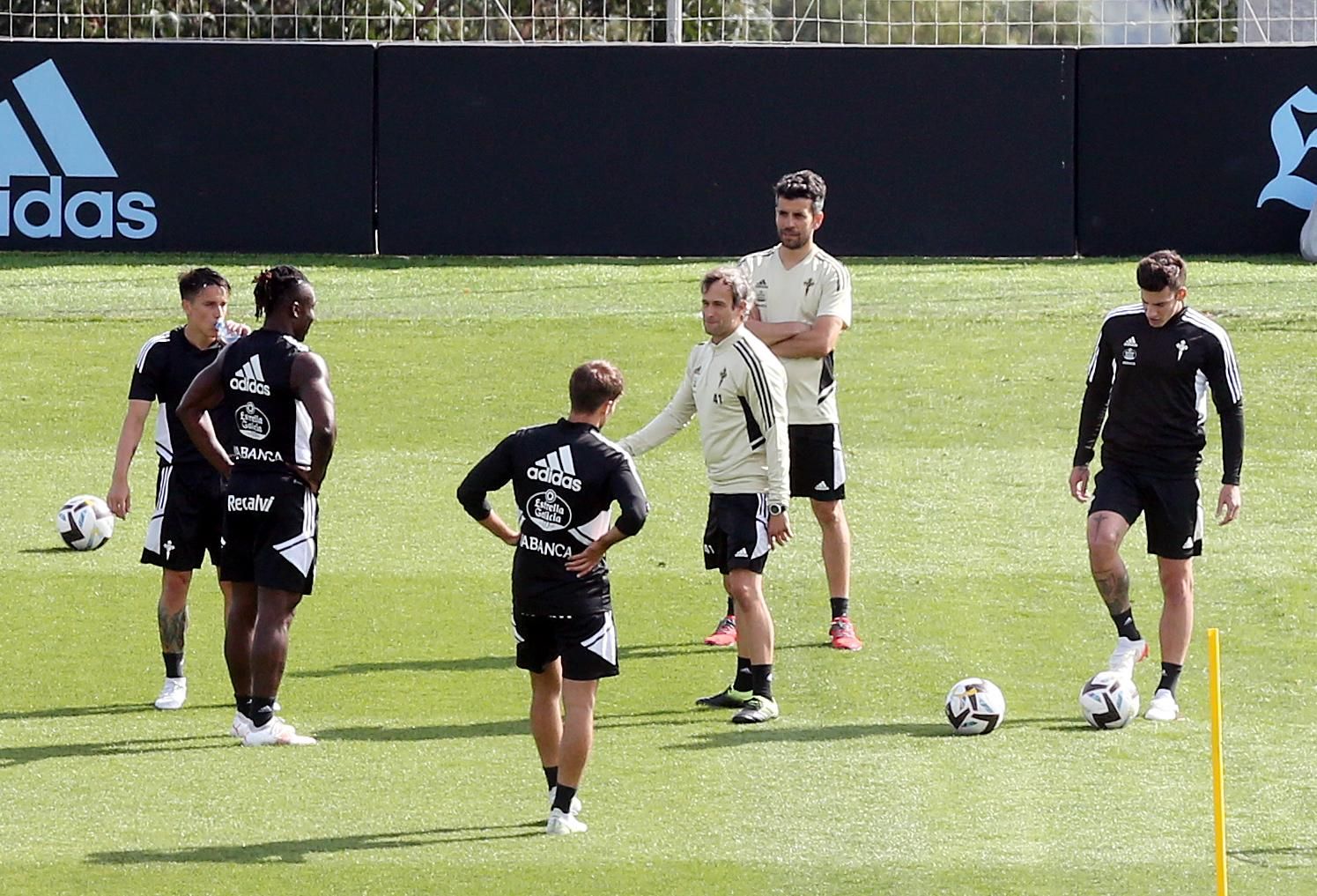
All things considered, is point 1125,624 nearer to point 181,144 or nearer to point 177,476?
point 177,476

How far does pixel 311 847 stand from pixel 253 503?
175 cm

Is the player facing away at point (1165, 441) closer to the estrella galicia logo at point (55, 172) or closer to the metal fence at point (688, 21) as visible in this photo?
the metal fence at point (688, 21)

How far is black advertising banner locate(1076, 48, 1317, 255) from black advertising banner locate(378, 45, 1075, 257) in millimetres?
390

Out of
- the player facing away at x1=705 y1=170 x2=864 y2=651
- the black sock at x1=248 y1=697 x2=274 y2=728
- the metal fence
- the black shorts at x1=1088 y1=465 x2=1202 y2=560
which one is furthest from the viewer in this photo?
the metal fence

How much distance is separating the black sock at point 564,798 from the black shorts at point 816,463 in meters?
3.17

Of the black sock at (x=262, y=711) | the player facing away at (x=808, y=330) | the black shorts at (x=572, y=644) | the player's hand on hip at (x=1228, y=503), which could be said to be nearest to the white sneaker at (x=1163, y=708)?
the player's hand on hip at (x=1228, y=503)

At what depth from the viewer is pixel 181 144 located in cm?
2212

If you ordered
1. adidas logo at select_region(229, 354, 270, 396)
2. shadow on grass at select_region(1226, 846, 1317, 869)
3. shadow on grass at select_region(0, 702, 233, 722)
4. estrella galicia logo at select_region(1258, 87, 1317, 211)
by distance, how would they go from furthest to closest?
estrella galicia logo at select_region(1258, 87, 1317, 211) < shadow on grass at select_region(0, 702, 233, 722) < adidas logo at select_region(229, 354, 270, 396) < shadow on grass at select_region(1226, 846, 1317, 869)

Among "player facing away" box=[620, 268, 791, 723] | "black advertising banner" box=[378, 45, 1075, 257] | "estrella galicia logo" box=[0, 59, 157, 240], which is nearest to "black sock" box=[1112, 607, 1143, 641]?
"player facing away" box=[620, 268, 791, 723]

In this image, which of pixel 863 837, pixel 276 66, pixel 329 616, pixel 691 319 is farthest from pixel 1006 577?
pixel 276 66

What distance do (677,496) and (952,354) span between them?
4876mm

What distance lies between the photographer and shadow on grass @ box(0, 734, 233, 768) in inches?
343

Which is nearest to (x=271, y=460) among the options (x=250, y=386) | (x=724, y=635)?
(x=250, y=386)

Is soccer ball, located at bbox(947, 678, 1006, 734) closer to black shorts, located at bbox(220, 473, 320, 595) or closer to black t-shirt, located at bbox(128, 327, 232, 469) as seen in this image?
black shorts, located at bbox(220, 473, 320, 595)
